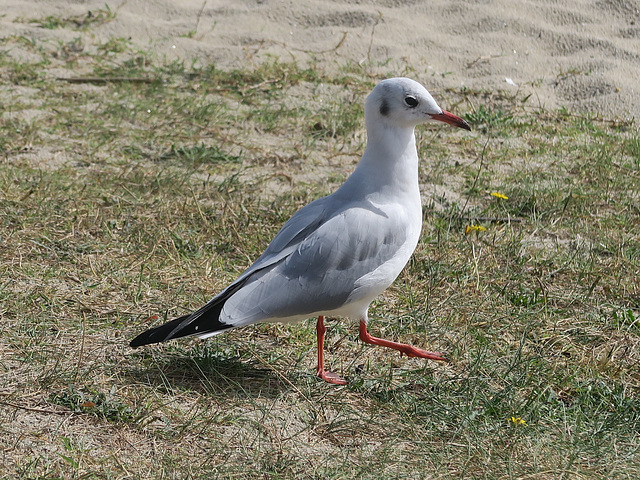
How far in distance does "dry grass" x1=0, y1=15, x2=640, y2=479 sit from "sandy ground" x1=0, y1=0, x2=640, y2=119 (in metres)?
0.41

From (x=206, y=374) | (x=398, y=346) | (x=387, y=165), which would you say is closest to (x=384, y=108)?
(x=387, y=165)

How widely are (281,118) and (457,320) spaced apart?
2.55 metres

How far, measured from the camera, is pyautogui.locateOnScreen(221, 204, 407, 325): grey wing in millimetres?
2904

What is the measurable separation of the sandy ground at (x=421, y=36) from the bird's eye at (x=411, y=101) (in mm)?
3038

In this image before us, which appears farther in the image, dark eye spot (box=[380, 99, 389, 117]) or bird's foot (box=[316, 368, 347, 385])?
dark eye spot (box=[380, 99, 389, 117])

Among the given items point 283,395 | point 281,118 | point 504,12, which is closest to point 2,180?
Result: point 281,118

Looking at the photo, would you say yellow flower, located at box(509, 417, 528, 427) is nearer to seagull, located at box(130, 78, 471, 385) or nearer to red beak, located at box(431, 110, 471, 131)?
seagull, located at box(130, 78, 471, 385)

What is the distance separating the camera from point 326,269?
9.81ft

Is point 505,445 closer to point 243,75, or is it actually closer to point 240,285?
point 240,285

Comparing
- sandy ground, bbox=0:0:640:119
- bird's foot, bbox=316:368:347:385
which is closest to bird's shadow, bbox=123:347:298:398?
bird's foot, bbox=316:368:347:385

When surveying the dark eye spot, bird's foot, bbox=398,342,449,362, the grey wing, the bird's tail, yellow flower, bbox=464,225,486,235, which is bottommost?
bird's foot, bbox=398,342,449,362

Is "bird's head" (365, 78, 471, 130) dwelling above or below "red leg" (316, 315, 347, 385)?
above

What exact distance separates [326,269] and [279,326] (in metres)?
0.55

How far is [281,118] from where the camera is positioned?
5633mm
